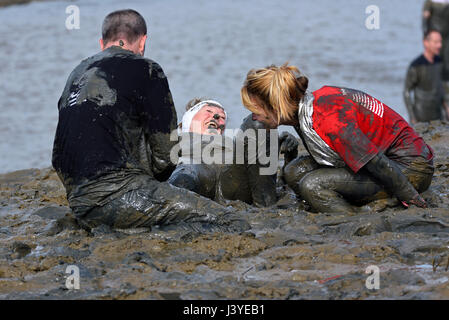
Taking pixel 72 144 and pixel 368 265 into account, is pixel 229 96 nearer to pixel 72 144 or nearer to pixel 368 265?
pixel 72 144

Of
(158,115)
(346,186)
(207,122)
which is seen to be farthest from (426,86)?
(158,115)

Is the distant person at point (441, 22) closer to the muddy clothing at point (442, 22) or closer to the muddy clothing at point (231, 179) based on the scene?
the muddy clothing at point (442, 22)

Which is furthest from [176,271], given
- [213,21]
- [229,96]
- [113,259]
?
[213,21]

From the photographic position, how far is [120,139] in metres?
4.91

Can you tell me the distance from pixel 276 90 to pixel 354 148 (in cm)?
66

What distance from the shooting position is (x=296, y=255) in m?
4.40

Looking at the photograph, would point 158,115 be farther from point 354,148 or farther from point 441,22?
point 441,22

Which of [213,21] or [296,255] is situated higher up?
[213,21]
